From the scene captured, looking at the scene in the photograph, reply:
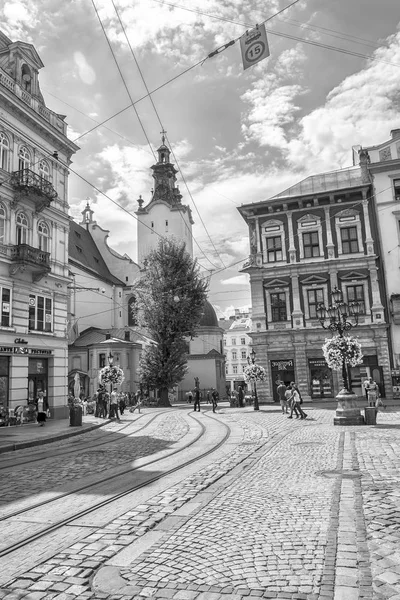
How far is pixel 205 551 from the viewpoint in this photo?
479 cm

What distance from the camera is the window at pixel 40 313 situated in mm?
23016

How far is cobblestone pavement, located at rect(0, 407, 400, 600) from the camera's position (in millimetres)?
3941

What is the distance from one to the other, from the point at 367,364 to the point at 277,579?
3023 centimetres

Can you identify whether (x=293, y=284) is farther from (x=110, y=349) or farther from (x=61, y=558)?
(x=61, y=558)

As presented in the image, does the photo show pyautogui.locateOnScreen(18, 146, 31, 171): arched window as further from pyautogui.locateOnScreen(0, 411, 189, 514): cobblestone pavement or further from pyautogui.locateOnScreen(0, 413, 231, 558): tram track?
pyautogui.locateOnScreen(0, 413, 231, 558): tram track

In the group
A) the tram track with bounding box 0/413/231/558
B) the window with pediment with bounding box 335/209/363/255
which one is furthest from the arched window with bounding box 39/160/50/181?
the window with pediment with bounding box 335/209/363/255

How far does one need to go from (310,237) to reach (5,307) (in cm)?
2311

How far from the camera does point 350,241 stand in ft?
113

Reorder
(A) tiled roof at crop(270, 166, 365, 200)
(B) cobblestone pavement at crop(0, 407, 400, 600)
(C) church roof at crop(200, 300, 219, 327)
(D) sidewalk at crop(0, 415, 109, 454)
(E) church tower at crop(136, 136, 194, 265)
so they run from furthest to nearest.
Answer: (E) church tower at crop(136, 136, 194, 265) < (C) church roof at crop(200, 300, 219, 327) < (A) tiled roof at crop(270, 166, 365, 200) < (D) sidewalk at crop(0, 415, 109, 454) < (B) cobblestone pavement at crop(0, 407, 400, 600)

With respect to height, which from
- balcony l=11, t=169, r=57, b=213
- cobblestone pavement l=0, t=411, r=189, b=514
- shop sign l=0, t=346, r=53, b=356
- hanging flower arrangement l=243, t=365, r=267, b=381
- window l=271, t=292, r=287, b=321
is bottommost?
cobblestone pavement l=0, t=411, r=189, b=514

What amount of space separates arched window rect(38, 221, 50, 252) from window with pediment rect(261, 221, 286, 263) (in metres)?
17.5

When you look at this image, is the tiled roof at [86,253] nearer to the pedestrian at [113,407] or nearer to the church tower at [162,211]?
the church tower at [162,211]

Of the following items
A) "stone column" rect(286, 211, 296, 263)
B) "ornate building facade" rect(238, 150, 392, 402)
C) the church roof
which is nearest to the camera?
"ornate building facade" rect(238, 150, 392, 402)

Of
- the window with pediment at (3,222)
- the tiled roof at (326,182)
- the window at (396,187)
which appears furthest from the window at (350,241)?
the window with pediment at (3,222)
